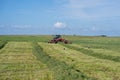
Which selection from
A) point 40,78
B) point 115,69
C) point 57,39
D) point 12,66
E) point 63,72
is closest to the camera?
point 40,78

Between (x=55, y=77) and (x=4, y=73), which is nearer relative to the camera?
(x=55, y=77)

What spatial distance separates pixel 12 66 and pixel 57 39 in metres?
38.5

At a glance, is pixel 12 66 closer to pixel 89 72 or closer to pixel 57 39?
pixel 89 72

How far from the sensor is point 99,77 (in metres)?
17.3

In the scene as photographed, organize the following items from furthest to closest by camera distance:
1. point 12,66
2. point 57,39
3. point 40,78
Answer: point 57,39 < point 12,66 < point 40,78

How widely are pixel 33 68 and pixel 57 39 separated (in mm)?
39294

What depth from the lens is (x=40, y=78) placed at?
16906 millimetres

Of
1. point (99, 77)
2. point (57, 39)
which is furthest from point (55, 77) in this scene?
point (57, 39)

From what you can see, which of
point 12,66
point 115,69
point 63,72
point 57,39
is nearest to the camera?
point 63,72

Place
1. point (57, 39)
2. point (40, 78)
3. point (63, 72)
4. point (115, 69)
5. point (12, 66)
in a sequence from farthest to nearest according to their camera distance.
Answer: point (57, 39) < point (12, 66) < point (115, 69) < point (63, 72) < point (40, 78)

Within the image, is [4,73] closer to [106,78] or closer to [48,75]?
[48,75]

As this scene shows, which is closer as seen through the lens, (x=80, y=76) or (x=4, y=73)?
(x=80, y=76)

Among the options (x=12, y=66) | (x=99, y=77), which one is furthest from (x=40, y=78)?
(x=12, y=66)

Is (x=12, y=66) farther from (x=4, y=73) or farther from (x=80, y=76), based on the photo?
(x=80, y=76)
